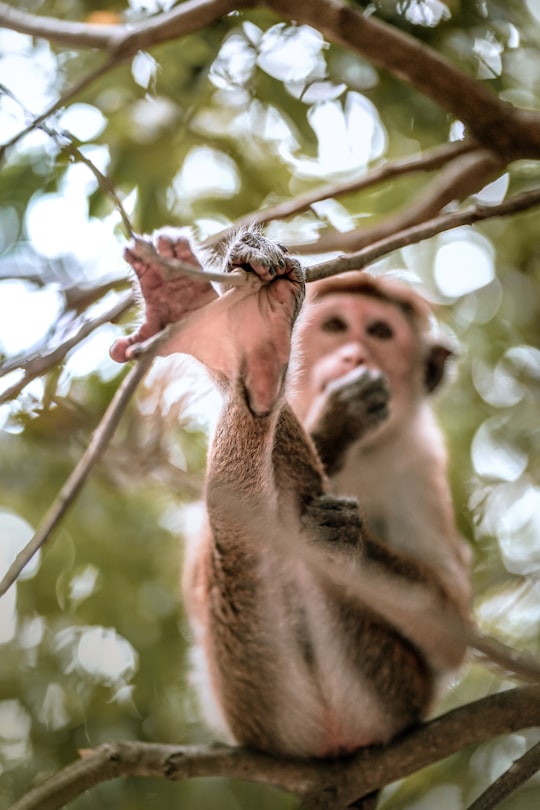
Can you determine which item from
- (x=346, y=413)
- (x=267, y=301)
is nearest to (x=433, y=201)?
(x=346, y=413)

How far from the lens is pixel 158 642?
509 cm

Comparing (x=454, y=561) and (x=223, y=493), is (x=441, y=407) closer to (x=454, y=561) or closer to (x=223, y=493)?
(x=454, y=561)

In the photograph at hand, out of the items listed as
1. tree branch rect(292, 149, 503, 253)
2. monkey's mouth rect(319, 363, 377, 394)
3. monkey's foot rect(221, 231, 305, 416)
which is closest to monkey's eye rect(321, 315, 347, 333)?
monkey's mouth rect(319, 363, 377, 394)

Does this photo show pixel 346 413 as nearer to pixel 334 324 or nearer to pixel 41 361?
pixel 334 324

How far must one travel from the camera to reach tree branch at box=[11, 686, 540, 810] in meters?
3.35

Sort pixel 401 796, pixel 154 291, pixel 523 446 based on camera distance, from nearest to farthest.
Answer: pixel 154 291
pixel 401 796
pixel 523 446

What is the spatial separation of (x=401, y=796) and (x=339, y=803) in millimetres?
755

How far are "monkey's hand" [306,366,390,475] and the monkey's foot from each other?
1440 mm

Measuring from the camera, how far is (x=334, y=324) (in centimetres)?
500

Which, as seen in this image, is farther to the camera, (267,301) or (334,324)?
(334,324)

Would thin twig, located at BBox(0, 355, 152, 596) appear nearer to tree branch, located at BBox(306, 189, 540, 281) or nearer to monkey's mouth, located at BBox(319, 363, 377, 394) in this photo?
tree branch, located at BBox(306, 189, 540, 281)

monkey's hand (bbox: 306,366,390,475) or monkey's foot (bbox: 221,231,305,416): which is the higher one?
monkey's foot (bbox: 221,231,305,416)

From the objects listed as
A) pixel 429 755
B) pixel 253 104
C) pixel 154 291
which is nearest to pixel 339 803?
pixel 429 755

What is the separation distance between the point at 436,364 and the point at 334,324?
0.57 meters
